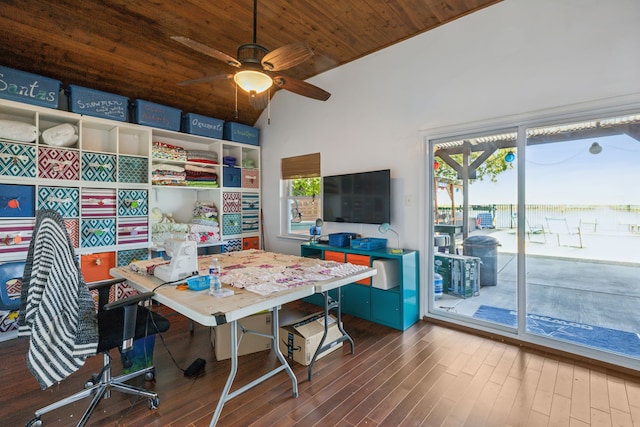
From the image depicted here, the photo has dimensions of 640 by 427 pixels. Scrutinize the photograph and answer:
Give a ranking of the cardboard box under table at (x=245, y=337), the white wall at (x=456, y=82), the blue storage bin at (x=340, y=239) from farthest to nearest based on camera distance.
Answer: the blue storage bin at (x=340, y=239) → the cardboard box under table at (x=245, y=337) → the white wall at (x=456, y=82)

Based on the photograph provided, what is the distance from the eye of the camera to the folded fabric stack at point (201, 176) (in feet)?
14.1

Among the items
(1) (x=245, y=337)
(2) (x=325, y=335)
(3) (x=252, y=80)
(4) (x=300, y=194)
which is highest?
(3) (x=252, y=80)

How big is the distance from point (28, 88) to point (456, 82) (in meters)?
4.25

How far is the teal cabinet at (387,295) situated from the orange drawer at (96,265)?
2.61 meters

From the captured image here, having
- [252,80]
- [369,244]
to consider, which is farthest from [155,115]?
[369,244]

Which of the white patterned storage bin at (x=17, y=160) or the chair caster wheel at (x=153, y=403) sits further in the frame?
the white patterned storage bin at (x=17, y=160)

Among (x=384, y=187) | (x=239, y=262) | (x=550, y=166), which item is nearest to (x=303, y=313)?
(x=239, y=262)

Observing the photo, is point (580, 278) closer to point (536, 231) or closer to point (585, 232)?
point (585, 232)

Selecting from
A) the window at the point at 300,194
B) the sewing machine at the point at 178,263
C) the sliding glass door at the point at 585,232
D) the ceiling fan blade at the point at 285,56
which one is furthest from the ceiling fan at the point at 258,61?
the sliding glass door at the point at 585,232

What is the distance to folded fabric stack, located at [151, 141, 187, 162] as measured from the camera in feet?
13.0

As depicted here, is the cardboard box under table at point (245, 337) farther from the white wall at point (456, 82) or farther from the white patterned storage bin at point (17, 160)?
the white patterned storage bin at point (17, 160)

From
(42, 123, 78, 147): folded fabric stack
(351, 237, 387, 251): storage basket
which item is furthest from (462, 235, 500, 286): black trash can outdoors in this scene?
(42, 123, 78, 147): folded fabric stack

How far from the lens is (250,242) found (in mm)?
4949

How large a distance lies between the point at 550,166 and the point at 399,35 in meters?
2.07
